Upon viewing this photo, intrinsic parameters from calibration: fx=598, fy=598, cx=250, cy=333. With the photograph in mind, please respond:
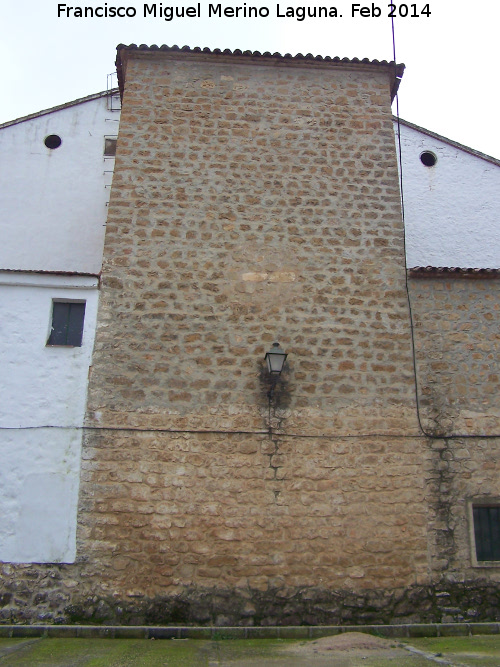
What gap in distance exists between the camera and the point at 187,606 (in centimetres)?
592

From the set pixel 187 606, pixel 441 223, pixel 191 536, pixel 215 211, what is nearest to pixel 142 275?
pixel 215 211

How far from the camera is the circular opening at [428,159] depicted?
11008 millimetres

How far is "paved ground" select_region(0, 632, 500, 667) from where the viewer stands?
15.2 feet

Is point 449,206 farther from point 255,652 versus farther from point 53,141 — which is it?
point 255,652

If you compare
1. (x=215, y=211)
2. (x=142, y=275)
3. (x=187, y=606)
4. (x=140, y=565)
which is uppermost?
(x=215, y=211)

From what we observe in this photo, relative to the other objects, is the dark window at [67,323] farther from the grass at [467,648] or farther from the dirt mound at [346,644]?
the grass at [467,648]

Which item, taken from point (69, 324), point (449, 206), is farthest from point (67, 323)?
point (449, 206)

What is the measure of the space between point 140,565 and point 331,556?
6.42ft

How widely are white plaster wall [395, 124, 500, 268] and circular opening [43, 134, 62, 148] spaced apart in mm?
6262

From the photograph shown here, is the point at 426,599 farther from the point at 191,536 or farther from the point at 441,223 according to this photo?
the point at 441,223

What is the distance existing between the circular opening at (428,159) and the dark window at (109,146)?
5620 mm

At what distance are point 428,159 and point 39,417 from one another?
834 cm

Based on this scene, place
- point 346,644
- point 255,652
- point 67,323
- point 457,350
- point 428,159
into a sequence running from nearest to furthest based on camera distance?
point 255,652, point 346,644, point 67,323, point 457,350, point 428,159

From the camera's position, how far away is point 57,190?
10367 mm
